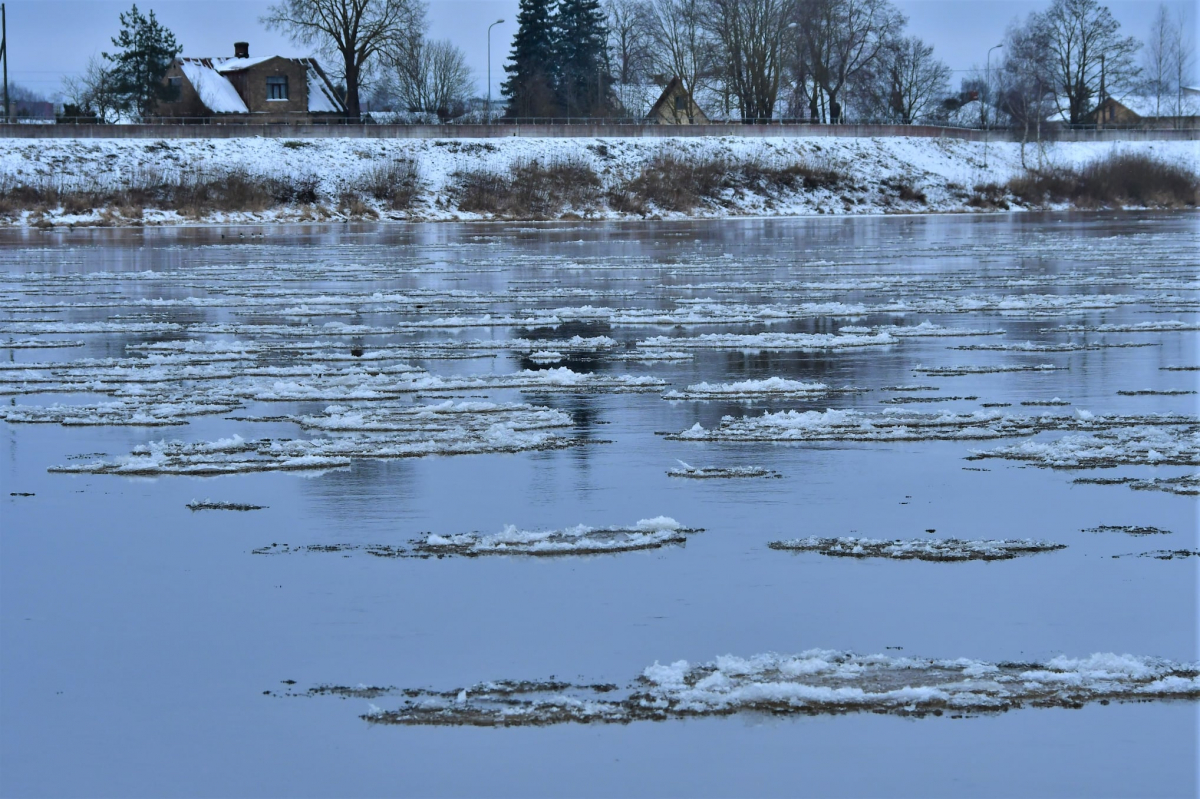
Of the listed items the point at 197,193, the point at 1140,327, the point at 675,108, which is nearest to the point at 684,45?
the point at 675,108

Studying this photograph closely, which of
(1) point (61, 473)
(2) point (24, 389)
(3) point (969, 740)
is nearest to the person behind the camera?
(3) point (969, 740)

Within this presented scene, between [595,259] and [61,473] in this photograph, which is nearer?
[61,473]

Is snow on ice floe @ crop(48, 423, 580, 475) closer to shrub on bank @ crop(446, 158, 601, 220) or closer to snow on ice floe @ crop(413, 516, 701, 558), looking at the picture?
snow on ice floe @ crop(413, 516, 701, 558)

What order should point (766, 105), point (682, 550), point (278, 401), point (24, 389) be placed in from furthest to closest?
point (766, 105) → point (24, 389) → point (278, 401) → point (682, 550)

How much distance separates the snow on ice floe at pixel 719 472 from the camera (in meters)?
6.73

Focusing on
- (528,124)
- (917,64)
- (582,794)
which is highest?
(917,64)

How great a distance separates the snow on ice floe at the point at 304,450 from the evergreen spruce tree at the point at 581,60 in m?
86.5

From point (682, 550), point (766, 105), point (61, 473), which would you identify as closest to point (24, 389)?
point (61, 473)

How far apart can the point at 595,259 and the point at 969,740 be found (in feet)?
72.6

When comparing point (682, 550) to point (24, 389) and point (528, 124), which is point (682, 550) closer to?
point (24, 389)

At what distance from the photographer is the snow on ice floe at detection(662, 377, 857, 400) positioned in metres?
8.99

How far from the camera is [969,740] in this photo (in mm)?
3688

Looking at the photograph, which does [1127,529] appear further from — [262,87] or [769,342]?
[262,87]

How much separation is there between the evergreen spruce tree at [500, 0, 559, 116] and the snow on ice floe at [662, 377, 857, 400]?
8555 cm
